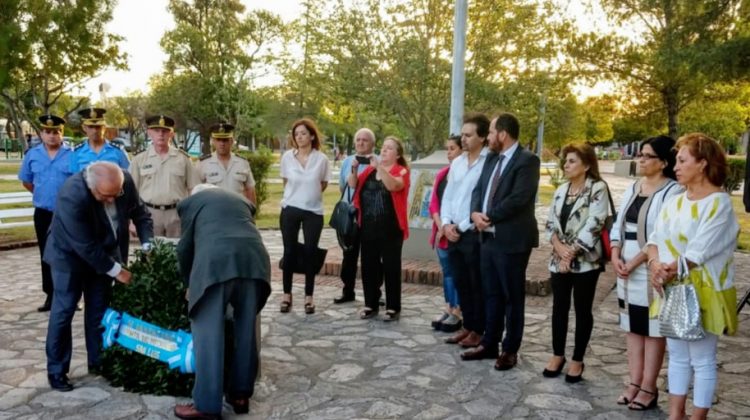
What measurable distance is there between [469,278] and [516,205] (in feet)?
3.54

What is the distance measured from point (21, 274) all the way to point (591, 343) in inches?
269

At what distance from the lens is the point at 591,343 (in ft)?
19.1

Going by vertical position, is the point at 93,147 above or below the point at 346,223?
above

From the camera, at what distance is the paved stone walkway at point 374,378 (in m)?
4.25

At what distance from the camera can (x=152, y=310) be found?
438 cm

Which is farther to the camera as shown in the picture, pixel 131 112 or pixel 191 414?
pixel 131 112

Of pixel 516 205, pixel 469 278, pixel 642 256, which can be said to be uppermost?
pixel 516 205

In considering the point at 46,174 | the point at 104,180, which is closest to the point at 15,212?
the point at 46,174

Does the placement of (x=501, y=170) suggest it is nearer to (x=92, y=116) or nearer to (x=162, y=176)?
(x=162, y=176)

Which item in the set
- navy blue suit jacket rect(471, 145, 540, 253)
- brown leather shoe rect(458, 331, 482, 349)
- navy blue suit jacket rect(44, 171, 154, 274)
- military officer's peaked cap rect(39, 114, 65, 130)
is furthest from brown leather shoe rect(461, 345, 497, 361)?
military officer's peaked cap rect(39, 114, 65, 130)

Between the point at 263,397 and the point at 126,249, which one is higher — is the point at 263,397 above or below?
below

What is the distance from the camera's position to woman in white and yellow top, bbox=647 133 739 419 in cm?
357

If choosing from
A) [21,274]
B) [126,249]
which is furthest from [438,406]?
[21,274]

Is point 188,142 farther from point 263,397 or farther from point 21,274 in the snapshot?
point 263,397
